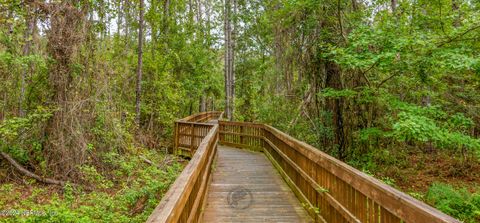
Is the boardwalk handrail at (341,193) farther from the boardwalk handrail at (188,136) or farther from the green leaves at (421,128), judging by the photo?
the boardwalk handrail at (188,136)

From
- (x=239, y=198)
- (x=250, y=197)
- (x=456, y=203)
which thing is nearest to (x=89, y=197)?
(x=239, y=198)

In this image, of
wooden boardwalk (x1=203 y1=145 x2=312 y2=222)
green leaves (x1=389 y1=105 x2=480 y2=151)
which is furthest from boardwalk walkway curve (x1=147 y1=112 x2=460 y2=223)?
green leaves (x1=389 y1=105 x2=480 y2=151)

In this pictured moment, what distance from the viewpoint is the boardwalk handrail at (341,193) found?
2221 millimetres

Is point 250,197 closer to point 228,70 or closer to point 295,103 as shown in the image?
point 295,103

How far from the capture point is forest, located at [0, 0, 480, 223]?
6.92m

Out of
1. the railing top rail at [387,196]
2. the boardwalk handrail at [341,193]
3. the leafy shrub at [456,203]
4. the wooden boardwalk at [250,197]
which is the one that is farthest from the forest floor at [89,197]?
the leafy shrub at [456,203]

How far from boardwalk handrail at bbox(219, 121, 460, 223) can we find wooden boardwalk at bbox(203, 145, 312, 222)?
248mm

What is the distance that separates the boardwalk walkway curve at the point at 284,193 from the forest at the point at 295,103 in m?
2.06

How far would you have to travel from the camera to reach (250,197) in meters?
5.62

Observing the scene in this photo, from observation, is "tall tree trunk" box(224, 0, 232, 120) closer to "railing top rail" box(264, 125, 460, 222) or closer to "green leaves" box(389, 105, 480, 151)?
"green leaves" box(389, 105, 480, 151)

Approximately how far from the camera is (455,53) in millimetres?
6246

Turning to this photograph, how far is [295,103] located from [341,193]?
7.89 meters

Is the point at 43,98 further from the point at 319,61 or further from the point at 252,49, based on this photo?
the point at 252,49

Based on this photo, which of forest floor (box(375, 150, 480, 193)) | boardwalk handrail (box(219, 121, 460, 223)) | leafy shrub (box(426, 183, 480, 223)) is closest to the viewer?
boardwalk handrail (box(219, 121, 460, 223))
